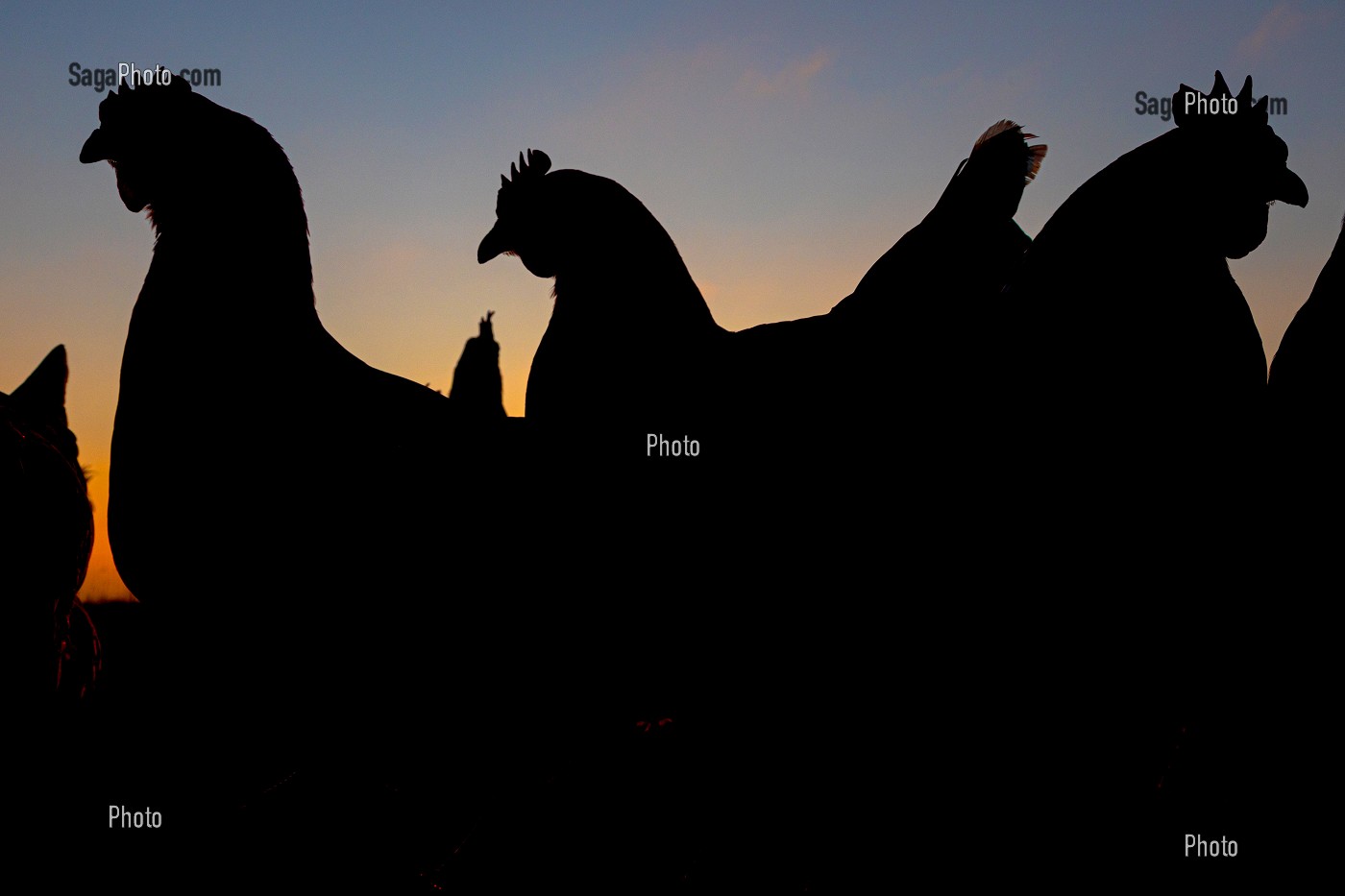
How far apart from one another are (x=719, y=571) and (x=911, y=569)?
537mm

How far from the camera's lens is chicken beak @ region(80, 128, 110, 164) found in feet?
8.66

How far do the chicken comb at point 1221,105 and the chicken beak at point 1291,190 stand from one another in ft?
0.62

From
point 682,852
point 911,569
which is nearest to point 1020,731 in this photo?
point 911,569

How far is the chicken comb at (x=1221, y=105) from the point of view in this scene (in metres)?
2.55

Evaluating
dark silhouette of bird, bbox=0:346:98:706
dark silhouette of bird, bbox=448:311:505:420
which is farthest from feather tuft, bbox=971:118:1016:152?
dark silhouette of bird, bbox=448:311:505:420

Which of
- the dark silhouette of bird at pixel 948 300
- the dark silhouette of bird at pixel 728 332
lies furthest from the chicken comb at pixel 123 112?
the dark silhouette of bird at pixel 948 300

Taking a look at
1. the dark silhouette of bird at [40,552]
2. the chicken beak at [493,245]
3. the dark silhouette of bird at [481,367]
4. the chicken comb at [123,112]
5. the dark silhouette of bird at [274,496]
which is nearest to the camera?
the dark silhouette of bird at [274,496]

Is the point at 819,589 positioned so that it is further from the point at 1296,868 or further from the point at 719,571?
the point at 1296,868

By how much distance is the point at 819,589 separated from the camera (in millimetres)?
2414

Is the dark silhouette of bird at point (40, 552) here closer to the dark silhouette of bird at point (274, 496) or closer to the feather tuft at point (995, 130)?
the dark silhouette of bird at point (274, 496)

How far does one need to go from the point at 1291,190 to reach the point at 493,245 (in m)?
2.88

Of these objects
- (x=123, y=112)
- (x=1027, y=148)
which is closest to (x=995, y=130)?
(x=1027, y=148)

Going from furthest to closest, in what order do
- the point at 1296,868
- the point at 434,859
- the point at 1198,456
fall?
1. the point at 434,859
2. the point at 1296,868
3. the point at 1198,456

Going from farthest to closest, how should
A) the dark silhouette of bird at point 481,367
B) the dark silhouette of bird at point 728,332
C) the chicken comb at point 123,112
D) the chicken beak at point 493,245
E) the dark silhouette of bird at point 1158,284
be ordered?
the dark silhouette of bird at point 481,367, the chicken beak at point 493,245, the chicken comb at point 123,112, the dark silhouette of bird at point 728,332, the dark silhouette of bird at point 1158,284
